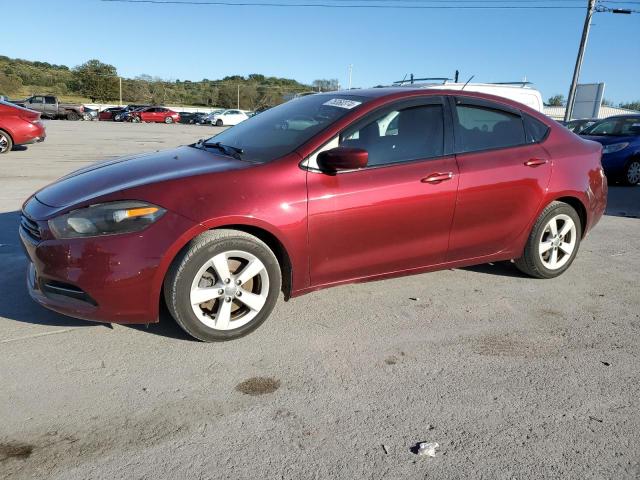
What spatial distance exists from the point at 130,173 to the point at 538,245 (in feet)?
10.9

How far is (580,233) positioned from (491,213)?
1198mm

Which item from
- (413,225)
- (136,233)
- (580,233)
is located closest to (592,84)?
(580,233)

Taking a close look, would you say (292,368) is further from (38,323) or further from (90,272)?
(38,323)

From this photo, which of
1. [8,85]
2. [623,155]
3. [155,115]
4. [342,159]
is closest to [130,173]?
[342,159]

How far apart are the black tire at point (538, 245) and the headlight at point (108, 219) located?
3.07 metres

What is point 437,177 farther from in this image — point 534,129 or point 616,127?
point 616,127

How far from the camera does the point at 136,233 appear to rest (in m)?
2.93

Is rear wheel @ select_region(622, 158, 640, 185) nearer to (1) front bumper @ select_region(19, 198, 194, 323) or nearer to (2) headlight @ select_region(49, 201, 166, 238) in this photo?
(1) front bumper @ select_region(19, 198, 194, 323)

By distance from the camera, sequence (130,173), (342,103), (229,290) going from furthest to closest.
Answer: (342,103) → (130,173) → (229,290)

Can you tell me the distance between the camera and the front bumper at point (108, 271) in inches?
115

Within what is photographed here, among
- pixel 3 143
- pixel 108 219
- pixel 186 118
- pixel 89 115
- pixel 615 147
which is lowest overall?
pixel 89 115

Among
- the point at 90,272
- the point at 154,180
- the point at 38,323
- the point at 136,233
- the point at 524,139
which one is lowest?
the point at 38,323

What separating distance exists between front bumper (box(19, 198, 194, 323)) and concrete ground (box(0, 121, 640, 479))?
301 millimetres

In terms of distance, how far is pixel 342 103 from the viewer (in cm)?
388
